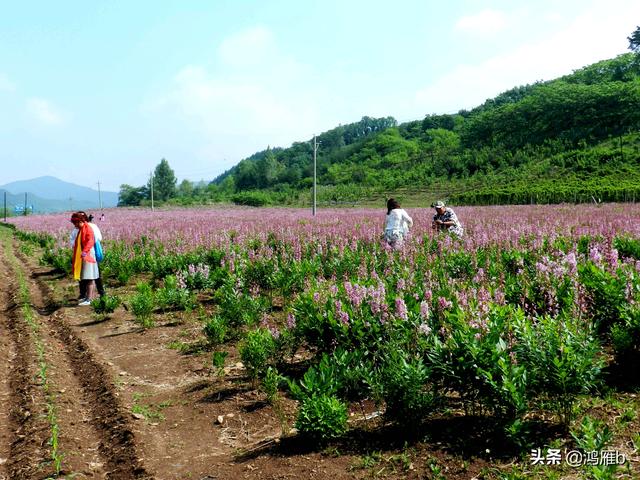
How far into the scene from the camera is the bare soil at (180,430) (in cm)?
424

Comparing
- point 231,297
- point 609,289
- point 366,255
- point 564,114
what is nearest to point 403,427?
point 609,289

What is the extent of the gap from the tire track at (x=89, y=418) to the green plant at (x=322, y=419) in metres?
1.39

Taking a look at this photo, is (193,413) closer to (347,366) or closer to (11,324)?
(347,366)

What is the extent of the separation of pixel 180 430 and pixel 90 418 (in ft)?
3.59

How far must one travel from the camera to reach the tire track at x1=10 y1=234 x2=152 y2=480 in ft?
Answer: 15.0

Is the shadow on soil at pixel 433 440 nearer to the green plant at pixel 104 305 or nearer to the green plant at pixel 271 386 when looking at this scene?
the green plant at pixel 271 386

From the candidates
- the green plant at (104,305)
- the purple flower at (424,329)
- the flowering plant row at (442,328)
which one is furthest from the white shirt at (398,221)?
the purple flower at (424,329)

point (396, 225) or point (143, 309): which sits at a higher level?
point (396, 225)

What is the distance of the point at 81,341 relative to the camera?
843cm

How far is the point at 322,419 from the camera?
Answer: 452 cm

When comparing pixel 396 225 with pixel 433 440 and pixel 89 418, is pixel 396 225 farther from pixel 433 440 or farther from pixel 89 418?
pixel 89 418

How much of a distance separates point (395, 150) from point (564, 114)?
5339cm

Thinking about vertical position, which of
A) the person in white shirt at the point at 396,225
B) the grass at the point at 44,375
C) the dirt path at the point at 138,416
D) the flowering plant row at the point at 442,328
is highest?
the person in white shirt at the point at 396,225

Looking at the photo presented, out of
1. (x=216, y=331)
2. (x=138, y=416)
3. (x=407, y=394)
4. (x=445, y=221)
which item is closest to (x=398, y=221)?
(x=445, y=221)
